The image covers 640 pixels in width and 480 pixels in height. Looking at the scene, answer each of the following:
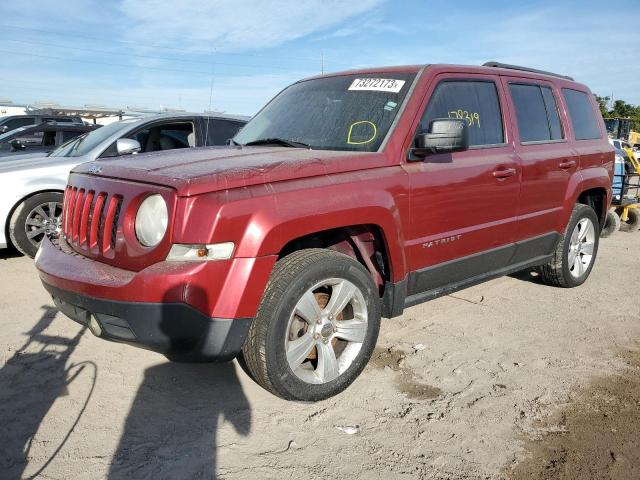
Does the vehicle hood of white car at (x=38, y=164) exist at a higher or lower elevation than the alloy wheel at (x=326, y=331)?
higher

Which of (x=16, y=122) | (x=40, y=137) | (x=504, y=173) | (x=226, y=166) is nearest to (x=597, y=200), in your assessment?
(x=504, y=173)

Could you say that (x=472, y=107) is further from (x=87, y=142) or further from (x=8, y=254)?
(x=8, y=254)

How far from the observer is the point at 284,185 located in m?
2.83

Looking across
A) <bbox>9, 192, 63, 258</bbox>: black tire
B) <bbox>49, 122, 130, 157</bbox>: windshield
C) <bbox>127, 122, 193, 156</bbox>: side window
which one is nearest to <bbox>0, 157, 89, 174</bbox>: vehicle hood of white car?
<bbox>49, 122, 130, 157</bbox>: windshield

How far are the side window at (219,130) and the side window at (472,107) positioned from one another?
3546 millimetres

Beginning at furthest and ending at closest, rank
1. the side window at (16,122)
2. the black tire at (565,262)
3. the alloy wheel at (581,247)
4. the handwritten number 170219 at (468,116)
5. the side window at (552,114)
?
the side window at (16,122) < the alloy wheel at (581,247) < the black tire at (565,262) < the side window at (552,114) < the handwritten number 170219 at (468,116)

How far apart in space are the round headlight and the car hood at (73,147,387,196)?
0.34 ft

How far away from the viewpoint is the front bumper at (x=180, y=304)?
2.54m

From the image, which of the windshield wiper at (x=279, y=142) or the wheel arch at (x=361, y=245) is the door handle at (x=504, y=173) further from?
the windshield wiper at (x=279, y=142)

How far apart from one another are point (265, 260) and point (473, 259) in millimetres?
1833

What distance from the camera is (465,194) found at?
146 inches

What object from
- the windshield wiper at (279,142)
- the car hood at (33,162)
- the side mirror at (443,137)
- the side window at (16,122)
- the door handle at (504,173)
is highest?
the side mirror at (443,137)

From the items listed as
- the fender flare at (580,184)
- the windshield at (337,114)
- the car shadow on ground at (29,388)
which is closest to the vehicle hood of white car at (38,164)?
the car shadow on ground at (29,388)

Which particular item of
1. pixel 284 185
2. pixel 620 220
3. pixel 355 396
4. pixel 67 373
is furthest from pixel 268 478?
pixel 620 220
